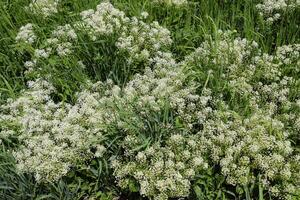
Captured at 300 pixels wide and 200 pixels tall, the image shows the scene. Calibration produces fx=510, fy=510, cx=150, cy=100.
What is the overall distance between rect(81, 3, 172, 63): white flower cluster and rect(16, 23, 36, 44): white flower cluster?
588 millimetres

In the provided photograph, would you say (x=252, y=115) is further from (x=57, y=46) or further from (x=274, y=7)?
(x=57, y=46)

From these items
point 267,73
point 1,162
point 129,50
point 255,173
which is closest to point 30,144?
point 1,162

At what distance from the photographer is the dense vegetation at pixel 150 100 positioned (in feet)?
13.8

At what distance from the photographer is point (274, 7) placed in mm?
5492

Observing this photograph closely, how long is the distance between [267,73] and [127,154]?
1.59m

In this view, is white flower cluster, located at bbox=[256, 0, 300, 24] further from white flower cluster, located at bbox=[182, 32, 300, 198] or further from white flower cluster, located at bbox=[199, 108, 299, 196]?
white flower cluster, located at bbox=[199, 108, 299, 196]

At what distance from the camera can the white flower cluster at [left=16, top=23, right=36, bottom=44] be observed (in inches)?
213

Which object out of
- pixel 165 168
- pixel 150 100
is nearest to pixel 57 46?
pixel 150 100

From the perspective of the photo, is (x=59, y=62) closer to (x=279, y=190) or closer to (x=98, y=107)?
(x=98, y=107)

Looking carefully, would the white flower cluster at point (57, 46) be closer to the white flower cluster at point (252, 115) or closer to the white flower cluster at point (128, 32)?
the white flower cluster at point (128, 32)

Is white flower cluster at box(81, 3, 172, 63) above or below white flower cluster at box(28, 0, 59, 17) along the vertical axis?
below

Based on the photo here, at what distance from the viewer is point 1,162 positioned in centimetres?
451

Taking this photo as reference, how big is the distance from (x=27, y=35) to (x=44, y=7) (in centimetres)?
50

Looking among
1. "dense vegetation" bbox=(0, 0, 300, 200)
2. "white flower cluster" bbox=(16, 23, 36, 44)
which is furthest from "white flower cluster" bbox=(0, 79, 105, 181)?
"white flower cluster" bbox=(16, 23, 36, 44)
